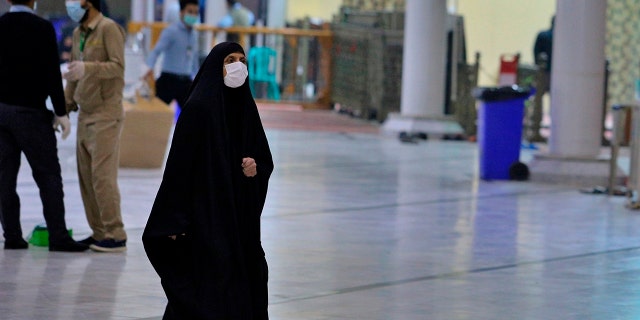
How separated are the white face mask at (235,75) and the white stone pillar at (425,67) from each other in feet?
51.8

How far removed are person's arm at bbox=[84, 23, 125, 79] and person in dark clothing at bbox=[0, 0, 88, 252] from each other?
10.2 inches

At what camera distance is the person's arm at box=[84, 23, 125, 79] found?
991 centimetres

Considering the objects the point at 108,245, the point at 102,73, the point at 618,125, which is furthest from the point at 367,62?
the point at 102,73

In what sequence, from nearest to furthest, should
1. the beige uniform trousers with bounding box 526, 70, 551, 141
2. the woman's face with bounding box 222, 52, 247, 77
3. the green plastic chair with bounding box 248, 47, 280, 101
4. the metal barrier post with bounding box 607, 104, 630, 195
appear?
the woman's face with bounding box 222, 52, 247, 77 → the metal barrier post with bounding box 607, 104, 630, 195 → the beige uniform trousers with bounding box 526, 70, 551, 141 → the green plastic chair with bounding box 248, 47, 280, 101

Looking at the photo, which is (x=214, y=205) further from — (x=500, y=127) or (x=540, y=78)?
(x=540, y=78)

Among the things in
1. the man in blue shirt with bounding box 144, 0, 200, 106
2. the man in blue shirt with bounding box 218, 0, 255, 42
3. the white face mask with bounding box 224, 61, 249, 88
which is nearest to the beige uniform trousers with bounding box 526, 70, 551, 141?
the man in blue shirt with bounding box 144, 0, 200, 106

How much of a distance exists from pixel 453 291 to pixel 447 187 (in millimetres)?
6949

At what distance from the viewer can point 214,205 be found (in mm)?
6750

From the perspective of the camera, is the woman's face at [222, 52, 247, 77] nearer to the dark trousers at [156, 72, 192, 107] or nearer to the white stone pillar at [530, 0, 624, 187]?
the dark trousers at [156, 72, 192, 107]

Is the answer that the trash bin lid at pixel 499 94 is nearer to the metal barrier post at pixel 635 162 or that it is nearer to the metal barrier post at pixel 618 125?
the metal barrier post at pixel 618 125

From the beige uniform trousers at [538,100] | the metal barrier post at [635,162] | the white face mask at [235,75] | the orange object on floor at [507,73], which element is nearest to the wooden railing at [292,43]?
the beige uniform trousers at [538,100]

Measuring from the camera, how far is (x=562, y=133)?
16.6m

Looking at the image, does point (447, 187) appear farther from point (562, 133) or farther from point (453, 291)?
point (453, 291)

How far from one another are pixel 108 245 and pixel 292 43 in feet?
68.4
